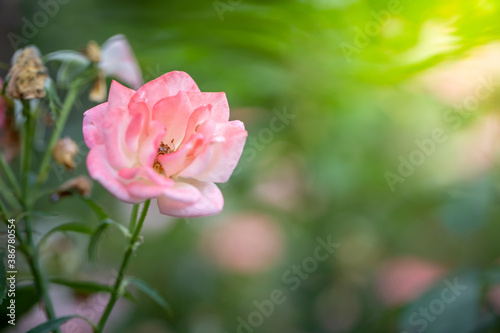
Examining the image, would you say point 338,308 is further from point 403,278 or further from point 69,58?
point 69,58

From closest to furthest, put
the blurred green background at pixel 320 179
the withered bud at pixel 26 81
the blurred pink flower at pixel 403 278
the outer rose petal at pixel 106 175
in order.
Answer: the outer rose petal at pixel 106 175 → the withered bud at pixel 26 81 → the blurred green background at pixel 320 179 → the blurred pink flower at pixel 403 278

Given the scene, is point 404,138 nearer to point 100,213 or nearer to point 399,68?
point 399,68

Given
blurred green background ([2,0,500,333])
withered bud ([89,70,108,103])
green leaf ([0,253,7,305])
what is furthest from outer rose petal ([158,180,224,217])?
blurred green background ([2,0,500,333])

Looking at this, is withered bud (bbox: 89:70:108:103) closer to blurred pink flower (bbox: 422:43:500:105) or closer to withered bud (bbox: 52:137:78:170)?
withered bud (bbox: 52:137:78:170)

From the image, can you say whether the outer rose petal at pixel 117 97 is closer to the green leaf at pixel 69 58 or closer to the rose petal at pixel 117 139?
the rose petal at pixel 117 139

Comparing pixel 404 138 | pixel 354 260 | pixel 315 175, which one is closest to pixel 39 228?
pixel 315 175

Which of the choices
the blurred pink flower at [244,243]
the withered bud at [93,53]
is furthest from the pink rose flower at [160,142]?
the blurred pink flower at [244,243]

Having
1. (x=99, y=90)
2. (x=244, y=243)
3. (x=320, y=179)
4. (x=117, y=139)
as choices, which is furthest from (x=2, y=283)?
(x=244, y=243)
